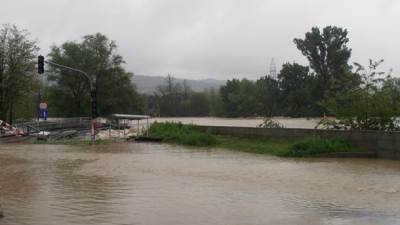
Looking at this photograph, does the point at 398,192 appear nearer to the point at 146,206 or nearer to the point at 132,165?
the point at 146,206

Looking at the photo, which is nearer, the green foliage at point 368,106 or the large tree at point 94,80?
the green foliage at point 368,106

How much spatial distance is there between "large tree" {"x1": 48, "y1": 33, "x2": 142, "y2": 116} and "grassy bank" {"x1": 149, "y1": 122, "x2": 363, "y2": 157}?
41231 millimetres

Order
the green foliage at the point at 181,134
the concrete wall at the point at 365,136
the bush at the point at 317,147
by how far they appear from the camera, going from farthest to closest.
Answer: the green foliage at the point at 181,134 < the bush at the point at 317,147 < the concrete wall at the point at 365,136

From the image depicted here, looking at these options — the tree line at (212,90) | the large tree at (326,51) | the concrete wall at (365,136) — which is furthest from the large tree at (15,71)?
the large tree at (326,51)

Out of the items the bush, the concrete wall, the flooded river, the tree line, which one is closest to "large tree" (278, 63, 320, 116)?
the tree line

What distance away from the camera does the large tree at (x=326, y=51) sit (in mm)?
99812

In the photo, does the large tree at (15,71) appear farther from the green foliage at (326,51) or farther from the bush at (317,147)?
the green foliage at (326,51)

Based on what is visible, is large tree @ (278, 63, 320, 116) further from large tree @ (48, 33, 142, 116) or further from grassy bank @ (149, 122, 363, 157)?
grassy bank @ (149, 122, 363, 157)

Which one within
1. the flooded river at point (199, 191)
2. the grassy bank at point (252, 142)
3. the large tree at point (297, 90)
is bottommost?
the flooded river at point (199, 191)

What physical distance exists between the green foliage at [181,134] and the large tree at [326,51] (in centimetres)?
5908

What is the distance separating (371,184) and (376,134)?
10.5m

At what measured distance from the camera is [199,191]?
594 inches

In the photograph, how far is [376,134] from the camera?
1058 inches

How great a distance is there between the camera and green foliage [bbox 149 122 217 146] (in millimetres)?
36812
